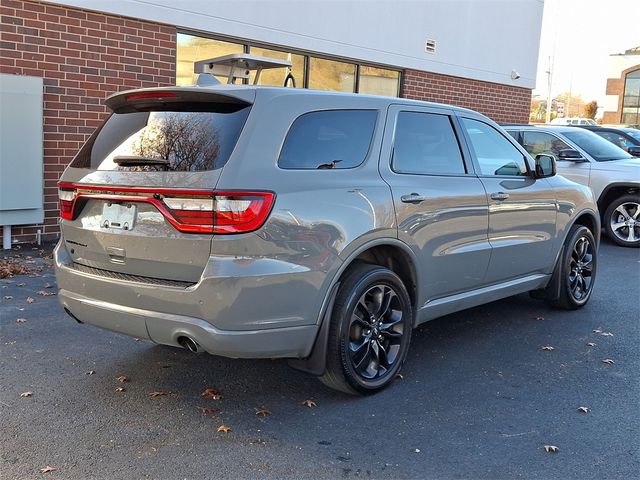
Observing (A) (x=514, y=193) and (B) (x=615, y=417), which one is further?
(A) (x=514, y=193)

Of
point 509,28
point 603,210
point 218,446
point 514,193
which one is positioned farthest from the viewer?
point 509,28

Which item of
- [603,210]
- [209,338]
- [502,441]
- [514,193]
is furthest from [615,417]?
[603,210]

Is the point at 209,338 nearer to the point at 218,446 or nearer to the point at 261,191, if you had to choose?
the point at 218,446

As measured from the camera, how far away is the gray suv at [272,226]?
3.52 metres

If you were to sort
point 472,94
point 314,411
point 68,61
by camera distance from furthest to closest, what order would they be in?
point 472,94 < point 68,61 < point 314,411

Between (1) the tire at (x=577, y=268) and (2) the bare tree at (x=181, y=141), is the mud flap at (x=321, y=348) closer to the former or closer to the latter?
(2) the bare tree at (x=181, y=141)

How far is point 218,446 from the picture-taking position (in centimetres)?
351

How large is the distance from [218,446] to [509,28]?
45.8 ft

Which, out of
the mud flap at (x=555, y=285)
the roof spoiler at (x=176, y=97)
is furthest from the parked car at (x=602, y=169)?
the roof spoiler at (x=176, y=97)

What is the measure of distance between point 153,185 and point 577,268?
439cm

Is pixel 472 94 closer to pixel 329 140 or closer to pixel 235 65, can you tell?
pixel 235 65

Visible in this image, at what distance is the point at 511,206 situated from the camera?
17.6 ft

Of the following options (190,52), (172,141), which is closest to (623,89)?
(190,52)

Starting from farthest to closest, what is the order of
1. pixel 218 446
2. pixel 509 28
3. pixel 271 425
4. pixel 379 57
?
pixel 509 28
pixel 379 57
pixel 271 425
pixel 218 446
